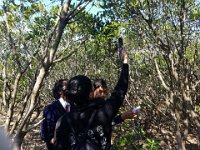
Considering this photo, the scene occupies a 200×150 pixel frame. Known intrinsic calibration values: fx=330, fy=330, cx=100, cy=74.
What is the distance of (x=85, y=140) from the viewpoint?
208 cm

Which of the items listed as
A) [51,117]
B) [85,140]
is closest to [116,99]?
[85,140]

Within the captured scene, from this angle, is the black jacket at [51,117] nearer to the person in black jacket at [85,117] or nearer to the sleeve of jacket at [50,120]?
the sleeve of jacket at [50,120]

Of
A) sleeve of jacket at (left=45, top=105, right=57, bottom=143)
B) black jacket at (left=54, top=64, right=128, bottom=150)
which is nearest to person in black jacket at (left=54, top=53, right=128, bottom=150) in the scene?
black jacket at (left=54, top=64, right=128, bottom=150)

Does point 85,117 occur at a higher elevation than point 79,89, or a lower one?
lower

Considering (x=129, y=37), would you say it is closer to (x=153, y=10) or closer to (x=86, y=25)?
(x=86, y=25)

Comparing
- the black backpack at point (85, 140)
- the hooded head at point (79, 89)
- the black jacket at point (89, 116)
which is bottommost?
the black backpack at point (85, 140)

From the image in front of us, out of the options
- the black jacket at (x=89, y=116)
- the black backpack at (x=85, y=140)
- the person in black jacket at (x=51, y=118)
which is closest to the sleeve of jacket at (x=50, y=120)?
the person in black jacket at (x=51, y=118)

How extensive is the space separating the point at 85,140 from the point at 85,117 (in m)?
0.15

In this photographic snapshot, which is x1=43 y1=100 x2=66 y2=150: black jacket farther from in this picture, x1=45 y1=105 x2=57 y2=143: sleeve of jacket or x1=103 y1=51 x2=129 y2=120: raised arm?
x1=103 y1=51 x2=129 y2=120: raised arm

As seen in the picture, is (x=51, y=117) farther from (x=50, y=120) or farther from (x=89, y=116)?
(x=89, y=116)

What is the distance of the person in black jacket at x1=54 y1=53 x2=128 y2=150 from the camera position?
83.1 inches

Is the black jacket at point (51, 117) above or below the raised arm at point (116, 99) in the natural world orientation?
below

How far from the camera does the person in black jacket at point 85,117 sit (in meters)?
2.11

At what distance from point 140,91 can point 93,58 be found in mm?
4377
